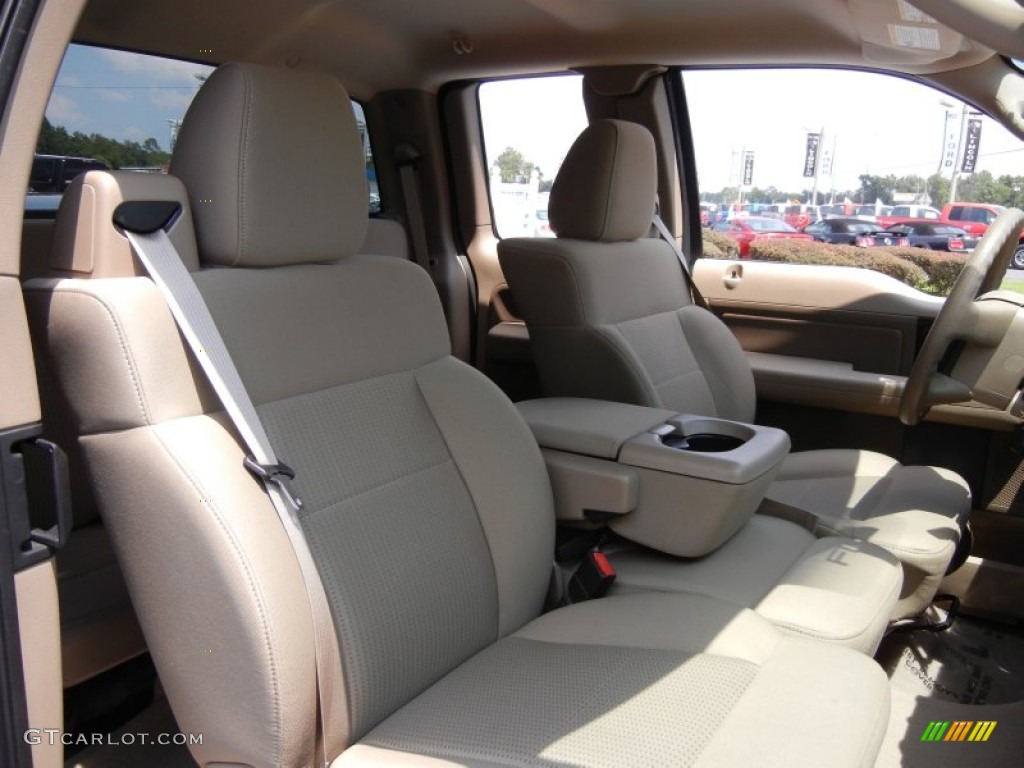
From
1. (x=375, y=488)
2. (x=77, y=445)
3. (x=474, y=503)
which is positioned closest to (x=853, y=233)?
(x=474, y=503)

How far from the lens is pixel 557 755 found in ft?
3.97

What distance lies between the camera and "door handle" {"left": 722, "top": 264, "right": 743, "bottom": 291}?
3.31 meters

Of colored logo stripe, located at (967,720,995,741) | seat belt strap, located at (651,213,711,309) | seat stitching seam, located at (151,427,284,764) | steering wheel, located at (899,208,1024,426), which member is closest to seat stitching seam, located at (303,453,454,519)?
seat stitching seam, located at (151,427,284,764)

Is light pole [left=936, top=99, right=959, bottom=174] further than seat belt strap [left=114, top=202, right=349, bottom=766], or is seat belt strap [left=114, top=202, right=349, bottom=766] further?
light pole [left=936, top=99, right=959, bottom=174]

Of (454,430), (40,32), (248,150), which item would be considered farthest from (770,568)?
(40,32)

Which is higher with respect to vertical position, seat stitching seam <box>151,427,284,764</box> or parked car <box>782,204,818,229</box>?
parked car <box>782,204,818,229</box>

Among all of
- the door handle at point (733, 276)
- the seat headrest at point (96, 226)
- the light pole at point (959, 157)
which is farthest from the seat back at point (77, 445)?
the door handle at point (733, 276)

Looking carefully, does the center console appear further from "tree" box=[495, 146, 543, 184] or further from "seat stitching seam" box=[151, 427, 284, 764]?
"tree" box=[495, 146, 543, 184]

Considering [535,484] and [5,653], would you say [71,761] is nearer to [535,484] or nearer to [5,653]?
[5,653]

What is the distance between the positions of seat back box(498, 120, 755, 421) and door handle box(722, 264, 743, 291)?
0.58 m

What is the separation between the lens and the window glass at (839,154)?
2768 millimetres

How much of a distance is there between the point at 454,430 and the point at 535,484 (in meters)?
0.20

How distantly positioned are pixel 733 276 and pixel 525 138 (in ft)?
3.42
